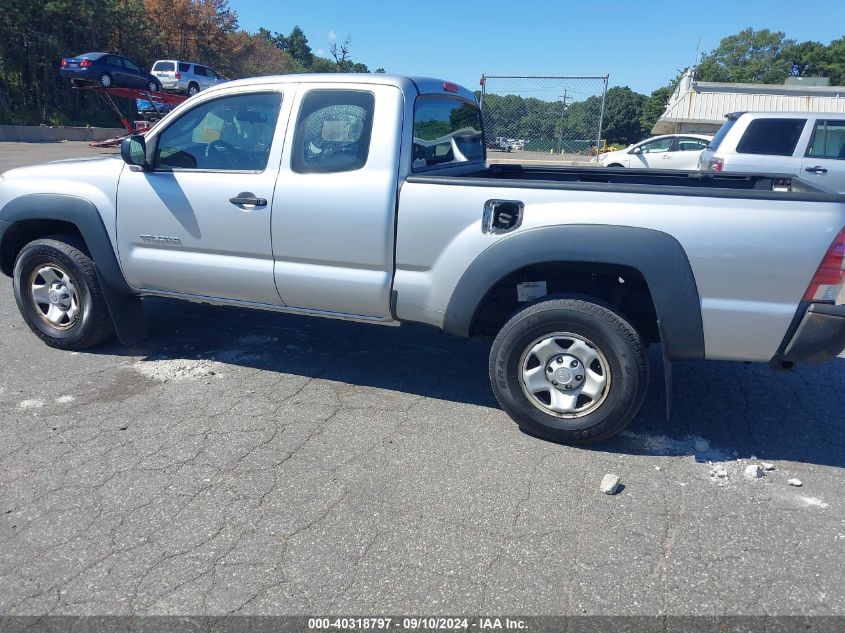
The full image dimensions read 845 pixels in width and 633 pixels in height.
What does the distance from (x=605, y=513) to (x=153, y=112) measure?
19.8 metres

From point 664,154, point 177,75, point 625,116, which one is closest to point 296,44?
point 625,116

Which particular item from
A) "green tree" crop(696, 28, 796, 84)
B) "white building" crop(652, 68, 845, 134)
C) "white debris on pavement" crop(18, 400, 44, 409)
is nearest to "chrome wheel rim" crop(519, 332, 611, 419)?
"white debris on pavement" crop(18, 400, 44, 409)

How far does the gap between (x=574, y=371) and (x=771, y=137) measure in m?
8.53

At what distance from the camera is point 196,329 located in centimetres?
538

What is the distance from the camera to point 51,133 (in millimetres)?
26500

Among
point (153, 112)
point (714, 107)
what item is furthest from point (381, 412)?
point (714, 107)

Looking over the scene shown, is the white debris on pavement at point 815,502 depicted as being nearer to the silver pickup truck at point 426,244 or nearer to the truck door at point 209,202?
the silver pickup truck at point 426,244

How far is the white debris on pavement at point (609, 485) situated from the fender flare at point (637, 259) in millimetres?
710

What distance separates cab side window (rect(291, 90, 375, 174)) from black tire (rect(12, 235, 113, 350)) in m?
1.81

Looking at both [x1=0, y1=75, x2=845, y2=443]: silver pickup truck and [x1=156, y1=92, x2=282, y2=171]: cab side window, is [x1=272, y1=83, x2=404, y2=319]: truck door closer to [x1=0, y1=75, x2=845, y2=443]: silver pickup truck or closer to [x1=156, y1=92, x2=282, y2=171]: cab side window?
[x1=0, y1=75, x2=845, y2=443]: silver pickup truck

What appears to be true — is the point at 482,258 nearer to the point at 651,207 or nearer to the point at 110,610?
the point at 651,207

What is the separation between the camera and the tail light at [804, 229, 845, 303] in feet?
9.84

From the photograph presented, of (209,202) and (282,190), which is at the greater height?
(282,190)

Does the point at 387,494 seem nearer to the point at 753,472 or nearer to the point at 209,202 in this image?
the point at 753,472
